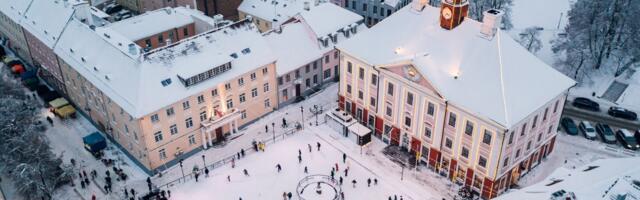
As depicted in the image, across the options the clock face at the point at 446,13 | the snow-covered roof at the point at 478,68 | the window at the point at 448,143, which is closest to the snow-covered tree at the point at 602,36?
the snow-covered roof at the point at 478,68

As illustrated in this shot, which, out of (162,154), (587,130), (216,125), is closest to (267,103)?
(216,125)

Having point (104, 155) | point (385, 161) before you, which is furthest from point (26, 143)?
point (385, 161)

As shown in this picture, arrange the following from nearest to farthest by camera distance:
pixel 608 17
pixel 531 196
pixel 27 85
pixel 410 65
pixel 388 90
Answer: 1. pixel 531 196
2. pixel 410 65
3. pixel 388 90
4. pixel 608 17
5. pixel 27 85

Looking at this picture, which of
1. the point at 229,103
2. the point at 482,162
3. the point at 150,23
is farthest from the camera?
the point at 150,23

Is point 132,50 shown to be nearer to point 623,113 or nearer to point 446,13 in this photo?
point 446,13

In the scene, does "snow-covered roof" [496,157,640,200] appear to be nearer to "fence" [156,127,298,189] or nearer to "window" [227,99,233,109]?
"fence" [156,127,298,189]

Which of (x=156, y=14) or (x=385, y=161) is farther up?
(x=156, y=14)

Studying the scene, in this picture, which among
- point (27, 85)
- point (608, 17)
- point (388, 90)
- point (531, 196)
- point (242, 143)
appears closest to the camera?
point (531, 196)

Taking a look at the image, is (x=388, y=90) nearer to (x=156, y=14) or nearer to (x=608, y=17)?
(x=608, y=17)
